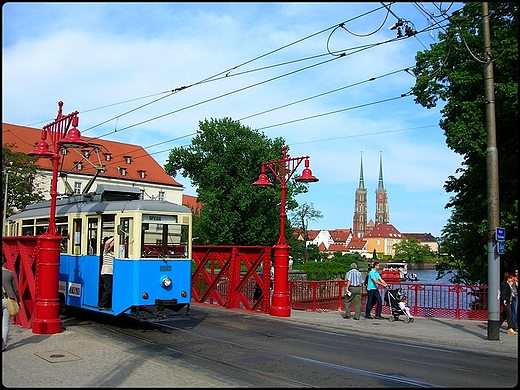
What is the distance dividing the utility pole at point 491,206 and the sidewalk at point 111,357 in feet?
2.15

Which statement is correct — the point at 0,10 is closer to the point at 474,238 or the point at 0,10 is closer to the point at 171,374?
the point at 171,374

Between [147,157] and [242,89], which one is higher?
[147,157]

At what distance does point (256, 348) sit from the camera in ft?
41.4

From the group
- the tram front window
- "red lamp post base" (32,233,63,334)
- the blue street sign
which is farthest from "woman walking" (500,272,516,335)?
"red lamp post base" (32,233,63,334)

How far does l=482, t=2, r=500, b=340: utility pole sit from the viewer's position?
1486cm

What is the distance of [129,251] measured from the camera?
14.2 meters

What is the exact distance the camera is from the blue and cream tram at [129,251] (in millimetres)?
14141

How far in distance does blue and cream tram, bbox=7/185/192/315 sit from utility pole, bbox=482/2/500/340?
768 centimetres

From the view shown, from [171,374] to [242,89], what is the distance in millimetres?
12095

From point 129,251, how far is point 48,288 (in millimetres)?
2000

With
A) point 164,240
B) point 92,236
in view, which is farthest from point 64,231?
point 164,240

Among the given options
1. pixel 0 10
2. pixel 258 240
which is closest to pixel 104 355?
pixel 0 10

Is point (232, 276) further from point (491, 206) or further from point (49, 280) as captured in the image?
point (491, 206)

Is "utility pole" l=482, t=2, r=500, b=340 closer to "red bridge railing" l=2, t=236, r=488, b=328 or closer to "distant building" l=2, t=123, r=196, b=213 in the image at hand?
"red bridge railing" l=2, t=236, r=488, b=328
